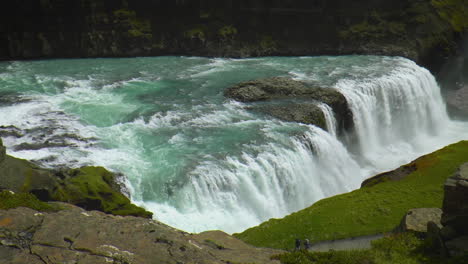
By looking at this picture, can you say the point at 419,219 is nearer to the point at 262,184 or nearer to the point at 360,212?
the point at 360,212

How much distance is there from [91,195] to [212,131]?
12.2 meters

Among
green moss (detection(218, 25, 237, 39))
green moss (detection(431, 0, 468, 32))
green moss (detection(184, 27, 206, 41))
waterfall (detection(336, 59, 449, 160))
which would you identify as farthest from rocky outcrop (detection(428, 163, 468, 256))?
green moss (detection(431, 0, 468, 32))

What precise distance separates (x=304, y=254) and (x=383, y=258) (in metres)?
2.32

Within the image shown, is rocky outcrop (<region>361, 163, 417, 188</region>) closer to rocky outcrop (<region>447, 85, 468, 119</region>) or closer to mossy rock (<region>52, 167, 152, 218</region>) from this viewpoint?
mossy rock (<region>52, 167, 152, 218</region>)

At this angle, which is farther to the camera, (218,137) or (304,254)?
(218,137)

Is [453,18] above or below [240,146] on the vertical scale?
above

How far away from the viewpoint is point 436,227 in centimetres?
1348

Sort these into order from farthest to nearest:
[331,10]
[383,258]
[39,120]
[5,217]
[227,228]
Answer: [331,10], [39,120], [227,228], [383,258], [5,217]

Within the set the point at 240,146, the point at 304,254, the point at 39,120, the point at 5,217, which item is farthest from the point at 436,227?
the point at 39,120

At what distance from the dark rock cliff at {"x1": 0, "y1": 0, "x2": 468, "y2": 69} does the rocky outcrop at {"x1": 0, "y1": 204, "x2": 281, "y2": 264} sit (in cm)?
4667

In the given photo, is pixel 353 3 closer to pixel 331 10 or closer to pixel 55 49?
pixel 331 10

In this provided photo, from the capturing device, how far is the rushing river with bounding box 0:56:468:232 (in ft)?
80.5

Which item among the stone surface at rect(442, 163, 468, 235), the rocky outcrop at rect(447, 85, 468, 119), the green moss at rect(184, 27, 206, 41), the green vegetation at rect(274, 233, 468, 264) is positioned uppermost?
the stone surface at rect(442, 163, 468, 235)

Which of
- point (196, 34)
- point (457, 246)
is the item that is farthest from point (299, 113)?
point (196, 34)
